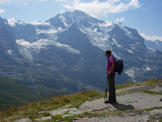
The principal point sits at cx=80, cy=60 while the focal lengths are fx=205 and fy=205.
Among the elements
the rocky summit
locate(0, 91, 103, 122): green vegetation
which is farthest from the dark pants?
locate(0, 91, 103, 122): green vegetation

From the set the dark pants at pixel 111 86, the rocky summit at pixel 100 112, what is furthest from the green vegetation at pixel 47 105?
the dark pants at pixel 111 86

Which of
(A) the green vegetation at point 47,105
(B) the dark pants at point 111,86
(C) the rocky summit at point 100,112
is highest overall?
(B) the dark pants at point 111,86

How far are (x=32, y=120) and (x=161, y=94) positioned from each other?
996 centimetres

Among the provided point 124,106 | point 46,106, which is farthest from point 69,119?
point 46,106

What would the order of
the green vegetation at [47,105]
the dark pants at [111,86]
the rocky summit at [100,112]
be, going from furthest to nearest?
1. the green vegetation at [47,105]
2. the dark pants at [111,86]
3. the rocky summit at [100,112]

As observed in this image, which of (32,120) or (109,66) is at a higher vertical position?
(109,66)

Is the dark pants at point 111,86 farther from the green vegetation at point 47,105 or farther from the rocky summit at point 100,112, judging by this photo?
the green vegetation at point 47,105

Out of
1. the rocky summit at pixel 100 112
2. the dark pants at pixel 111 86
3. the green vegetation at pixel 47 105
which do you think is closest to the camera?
the rocky summit at pixel 100 112

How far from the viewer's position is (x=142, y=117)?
8836mm

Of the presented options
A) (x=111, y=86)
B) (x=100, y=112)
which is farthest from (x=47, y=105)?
(x=100, y=112)

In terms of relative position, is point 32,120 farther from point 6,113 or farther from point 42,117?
point 6,113

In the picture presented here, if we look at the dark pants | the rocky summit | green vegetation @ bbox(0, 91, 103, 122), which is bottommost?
the rocky summit

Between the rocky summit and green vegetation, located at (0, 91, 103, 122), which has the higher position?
green vegetation, located at (0, 91, 103, 122)

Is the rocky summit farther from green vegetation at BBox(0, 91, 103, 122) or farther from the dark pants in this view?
the dark pants
